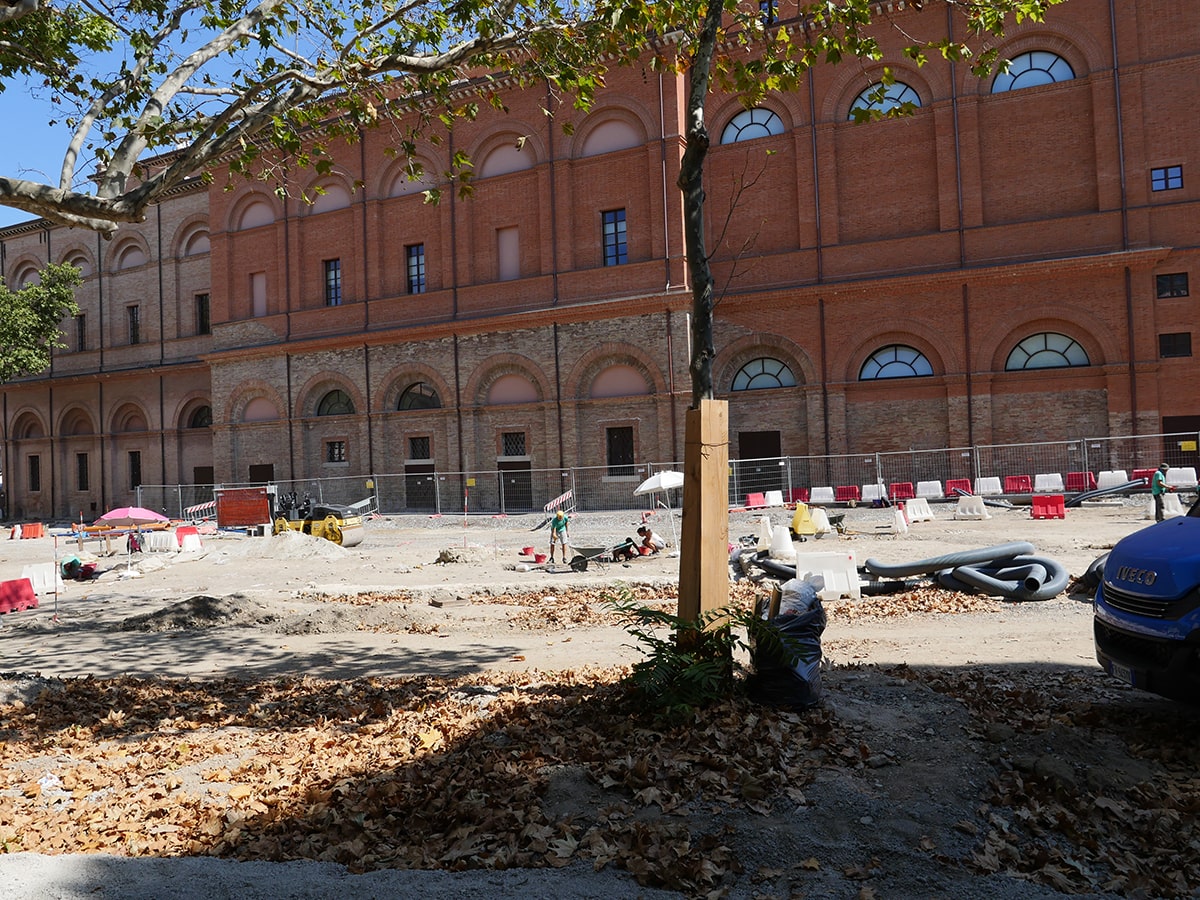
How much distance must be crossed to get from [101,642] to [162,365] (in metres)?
30.8

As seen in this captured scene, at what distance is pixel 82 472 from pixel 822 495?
122ft

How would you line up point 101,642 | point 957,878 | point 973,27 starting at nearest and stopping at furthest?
point 957,878 → point 973,27 → point 101,642

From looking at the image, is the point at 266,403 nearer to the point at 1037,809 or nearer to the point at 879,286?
the point at 879,286

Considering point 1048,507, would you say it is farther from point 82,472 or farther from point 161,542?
point 82,472

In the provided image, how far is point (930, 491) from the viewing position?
22984mm

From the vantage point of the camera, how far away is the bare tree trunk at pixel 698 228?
18.4 ft

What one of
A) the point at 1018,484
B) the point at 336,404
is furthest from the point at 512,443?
the point at 1018,484

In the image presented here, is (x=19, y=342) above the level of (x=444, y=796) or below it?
above

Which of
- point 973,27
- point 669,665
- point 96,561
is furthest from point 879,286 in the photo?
point 96,561

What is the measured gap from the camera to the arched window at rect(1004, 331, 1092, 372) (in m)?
23.6

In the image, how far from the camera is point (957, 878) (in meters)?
3.69

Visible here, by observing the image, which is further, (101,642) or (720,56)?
(101,642)

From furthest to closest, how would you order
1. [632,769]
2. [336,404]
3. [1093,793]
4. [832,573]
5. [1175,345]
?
[336,404], [1175,345], [832,573], [632,769], [1093,793]

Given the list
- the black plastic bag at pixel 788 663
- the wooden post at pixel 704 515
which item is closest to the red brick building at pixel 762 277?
the wooden post at pixel 704 515
